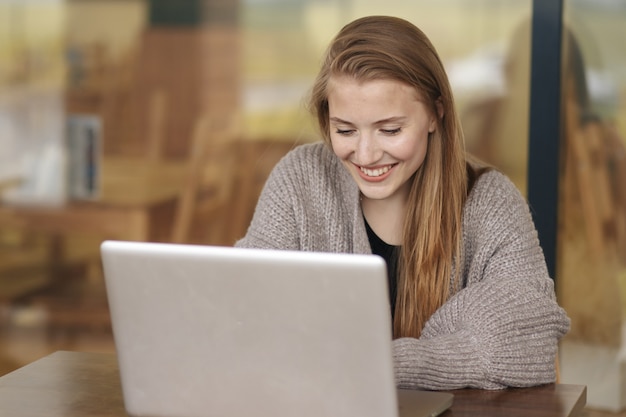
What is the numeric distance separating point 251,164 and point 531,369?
2040mm

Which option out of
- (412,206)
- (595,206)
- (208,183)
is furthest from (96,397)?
(208,183)

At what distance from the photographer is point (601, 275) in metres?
3.11

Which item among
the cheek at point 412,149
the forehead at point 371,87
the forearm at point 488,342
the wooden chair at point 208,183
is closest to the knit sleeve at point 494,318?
the forearm at point 488,342

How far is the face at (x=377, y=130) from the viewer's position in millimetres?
1942

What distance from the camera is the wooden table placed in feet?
5.26

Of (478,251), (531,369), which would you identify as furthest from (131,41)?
(531,369)

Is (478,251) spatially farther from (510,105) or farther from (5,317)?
(5,317)

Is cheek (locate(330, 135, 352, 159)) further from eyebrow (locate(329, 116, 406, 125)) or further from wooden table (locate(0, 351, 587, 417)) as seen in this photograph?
wooden table (locate(0, 351, 587, 417))

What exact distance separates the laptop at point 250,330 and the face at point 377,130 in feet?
2.01

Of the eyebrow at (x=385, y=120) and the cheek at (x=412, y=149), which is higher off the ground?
the eyebrow at (x=385, y=120)

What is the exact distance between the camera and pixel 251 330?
4.58 ft

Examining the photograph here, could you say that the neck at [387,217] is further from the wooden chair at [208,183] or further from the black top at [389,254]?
the wooden chair at [208,183]

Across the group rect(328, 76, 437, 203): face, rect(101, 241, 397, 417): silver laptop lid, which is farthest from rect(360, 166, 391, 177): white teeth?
rect(101, 241, 397, 417): silver laptop lid

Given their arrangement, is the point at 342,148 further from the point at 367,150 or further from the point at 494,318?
the point at 494,318
